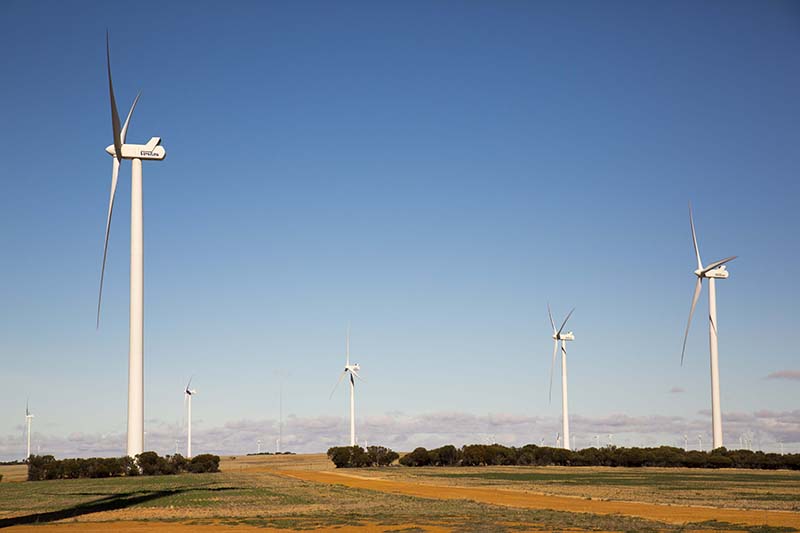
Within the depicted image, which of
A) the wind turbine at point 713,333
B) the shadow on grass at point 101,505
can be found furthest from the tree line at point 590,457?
the shadow on grass at point 101,505

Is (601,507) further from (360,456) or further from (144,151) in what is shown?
(360,456)

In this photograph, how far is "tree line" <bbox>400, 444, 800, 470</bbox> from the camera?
109 m

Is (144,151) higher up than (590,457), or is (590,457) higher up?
(144,151)

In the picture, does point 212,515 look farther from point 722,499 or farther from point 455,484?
point 455,484

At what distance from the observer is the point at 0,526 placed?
3878 cm

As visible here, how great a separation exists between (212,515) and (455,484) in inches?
1353

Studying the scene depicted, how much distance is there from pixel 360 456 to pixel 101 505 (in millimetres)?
69758

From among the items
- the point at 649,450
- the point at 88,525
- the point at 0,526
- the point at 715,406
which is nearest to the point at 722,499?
the point at 88,525

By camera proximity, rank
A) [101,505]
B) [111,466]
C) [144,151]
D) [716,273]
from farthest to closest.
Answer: [716,273]
[111,466]
[144,151]
[101,505]

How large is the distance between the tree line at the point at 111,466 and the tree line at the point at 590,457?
3238 centimetres

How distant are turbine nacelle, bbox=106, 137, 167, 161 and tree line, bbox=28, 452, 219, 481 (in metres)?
25.2

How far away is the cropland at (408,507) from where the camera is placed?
37438 mm

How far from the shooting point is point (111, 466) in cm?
8981

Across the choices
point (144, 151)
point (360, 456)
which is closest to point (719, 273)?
point (360, 456)
